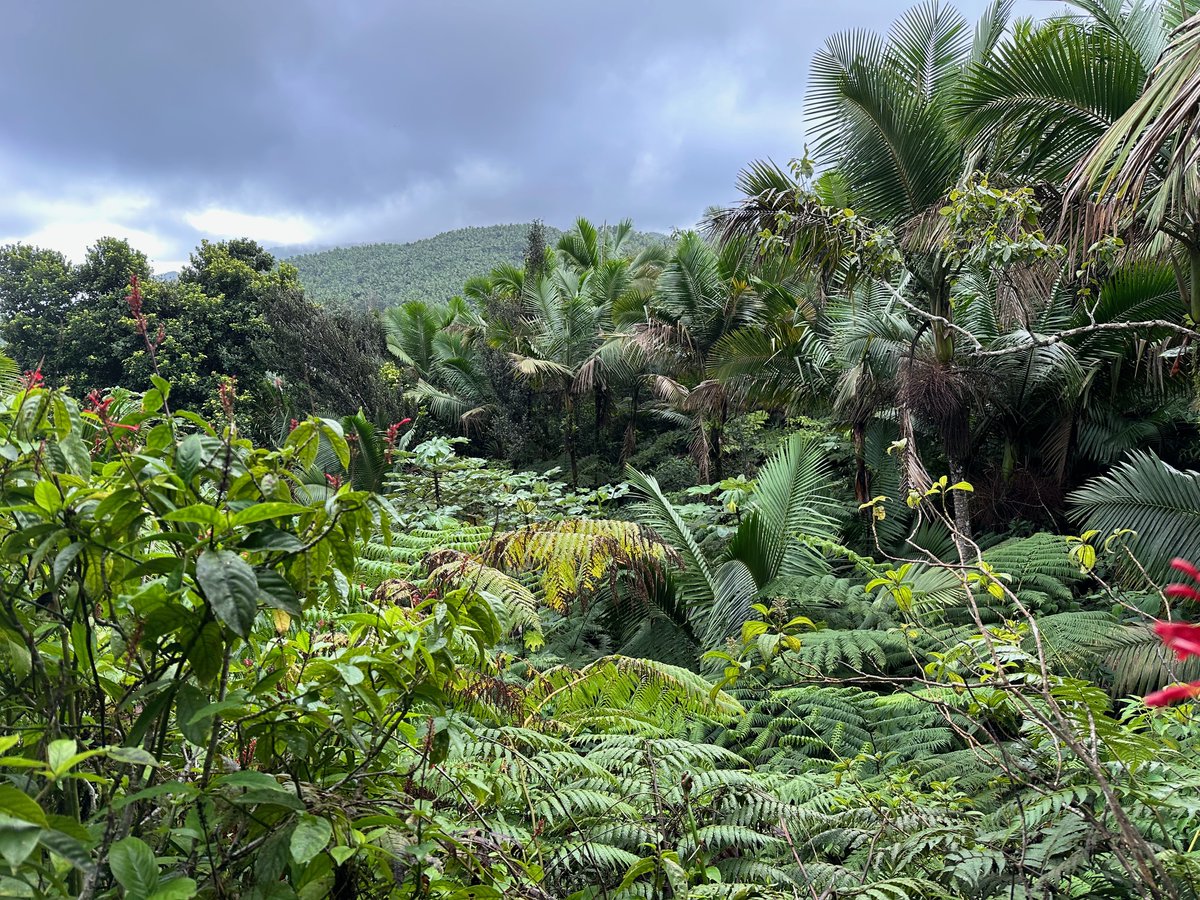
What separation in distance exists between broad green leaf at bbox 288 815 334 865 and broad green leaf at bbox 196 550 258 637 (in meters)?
0.30

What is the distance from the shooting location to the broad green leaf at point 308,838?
873mm

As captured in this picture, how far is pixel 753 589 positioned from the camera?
490 centimetres

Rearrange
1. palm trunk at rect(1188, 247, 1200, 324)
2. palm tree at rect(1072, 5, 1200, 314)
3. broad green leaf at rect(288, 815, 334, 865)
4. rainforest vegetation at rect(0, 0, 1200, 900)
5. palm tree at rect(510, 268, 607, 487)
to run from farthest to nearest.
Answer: palm tree at rect(510, 268, 607, 487) → palm trunk at rect(1188, 247, 1200, 324) → palm tree at rect(1072, 5, 1200, 314) → rainforest vegetation at rect(0, 0, 1200, 900) → broad green leaf at rect(288, 815, 334, 865)

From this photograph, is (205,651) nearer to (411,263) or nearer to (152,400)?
(152,400)

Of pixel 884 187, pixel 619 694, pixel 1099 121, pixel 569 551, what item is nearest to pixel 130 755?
pixel 619 694

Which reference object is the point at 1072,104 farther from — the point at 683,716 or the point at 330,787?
the point at 330,787

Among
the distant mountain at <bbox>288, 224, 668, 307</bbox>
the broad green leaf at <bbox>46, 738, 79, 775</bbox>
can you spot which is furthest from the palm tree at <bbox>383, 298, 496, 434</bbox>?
the distant mountain at <bbox>288, 224, 668, 307</bbox>

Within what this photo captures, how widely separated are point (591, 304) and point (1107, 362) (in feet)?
32.3

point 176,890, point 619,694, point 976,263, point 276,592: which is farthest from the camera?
point 976,263

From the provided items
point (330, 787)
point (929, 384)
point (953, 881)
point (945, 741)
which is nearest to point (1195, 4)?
point (929, 384)

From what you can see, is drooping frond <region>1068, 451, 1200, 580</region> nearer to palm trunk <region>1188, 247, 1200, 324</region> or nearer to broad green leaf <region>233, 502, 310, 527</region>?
palm trunk <region>1188, 247, 1200, 324</region>

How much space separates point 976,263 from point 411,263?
48403mm

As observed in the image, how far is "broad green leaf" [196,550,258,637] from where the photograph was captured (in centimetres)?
79

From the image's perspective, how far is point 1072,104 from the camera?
4684 mm
